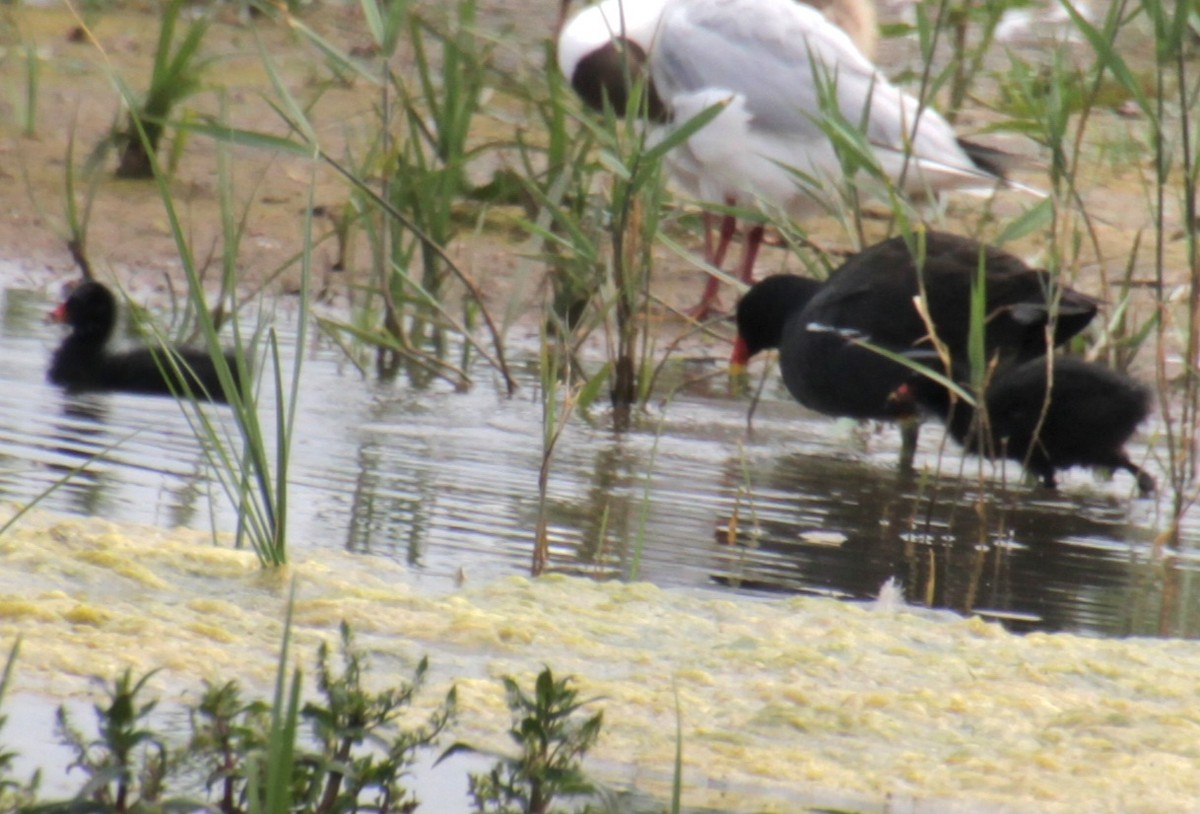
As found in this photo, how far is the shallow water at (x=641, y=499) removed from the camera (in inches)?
136

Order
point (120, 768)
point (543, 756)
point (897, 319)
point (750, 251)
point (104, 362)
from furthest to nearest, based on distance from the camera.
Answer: point (750, 251) < point (897, 319) < point (104, 362) < point (543, 756) < point (120, 768)

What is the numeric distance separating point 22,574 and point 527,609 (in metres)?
0.69

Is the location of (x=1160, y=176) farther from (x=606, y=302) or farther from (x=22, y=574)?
(x=22, y=574)

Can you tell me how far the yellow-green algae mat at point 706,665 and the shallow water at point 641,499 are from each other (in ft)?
0.81

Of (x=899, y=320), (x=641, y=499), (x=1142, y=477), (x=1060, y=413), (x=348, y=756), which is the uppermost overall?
(x=899, y=320)

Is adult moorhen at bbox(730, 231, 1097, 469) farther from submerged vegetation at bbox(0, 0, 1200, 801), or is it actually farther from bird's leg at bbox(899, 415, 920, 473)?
submerged vegetation at bbox(0, 0, 1200, 801)

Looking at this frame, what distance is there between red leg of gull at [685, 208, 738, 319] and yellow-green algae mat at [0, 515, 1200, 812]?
11.9 ft

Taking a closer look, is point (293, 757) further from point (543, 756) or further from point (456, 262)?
point (456, 262)

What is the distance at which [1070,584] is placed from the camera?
3.60m

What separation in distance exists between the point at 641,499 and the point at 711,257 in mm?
3224

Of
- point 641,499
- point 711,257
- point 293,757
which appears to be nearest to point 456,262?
point 711,257

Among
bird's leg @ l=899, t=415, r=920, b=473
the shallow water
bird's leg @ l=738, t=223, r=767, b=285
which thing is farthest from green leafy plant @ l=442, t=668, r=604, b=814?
bird's leg @ l=738, t=223, r=767, b=285

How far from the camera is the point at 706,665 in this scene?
8.82 feet

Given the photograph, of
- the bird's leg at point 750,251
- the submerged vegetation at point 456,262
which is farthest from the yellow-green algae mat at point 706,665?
the bird's leg at point 750,251
